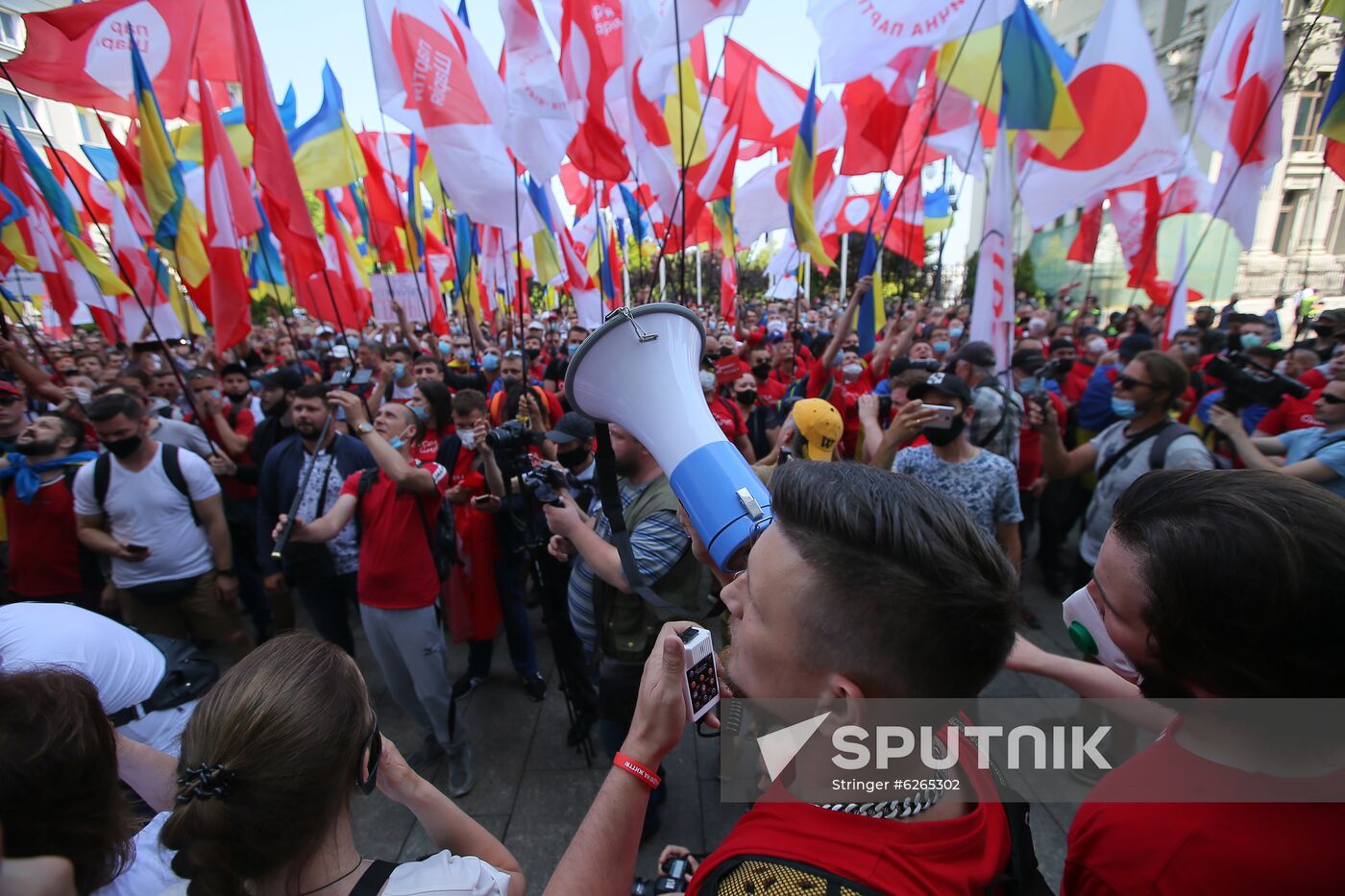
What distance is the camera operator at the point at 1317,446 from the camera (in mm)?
2584

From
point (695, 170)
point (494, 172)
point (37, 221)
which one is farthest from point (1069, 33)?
point (37, 221)

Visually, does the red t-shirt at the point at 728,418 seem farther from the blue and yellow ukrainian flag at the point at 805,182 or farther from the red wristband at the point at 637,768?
the red wristband at the point at 637,768

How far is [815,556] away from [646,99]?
15.2ft

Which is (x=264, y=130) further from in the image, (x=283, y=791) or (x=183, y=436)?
(x=283, y=791)

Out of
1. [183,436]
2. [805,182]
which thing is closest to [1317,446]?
[805,182]

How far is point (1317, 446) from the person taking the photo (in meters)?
2.72

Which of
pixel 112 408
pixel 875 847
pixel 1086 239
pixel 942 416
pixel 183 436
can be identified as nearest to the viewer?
pixel 875 847

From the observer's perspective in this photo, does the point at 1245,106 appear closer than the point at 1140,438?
No

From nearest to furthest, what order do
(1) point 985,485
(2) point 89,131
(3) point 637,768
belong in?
(3) point 637,768 → (1) point 985,485 → (2) point 89,131

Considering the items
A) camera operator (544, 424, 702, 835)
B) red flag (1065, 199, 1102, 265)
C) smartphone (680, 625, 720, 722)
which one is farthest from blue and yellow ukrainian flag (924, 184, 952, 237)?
smartphone (680, 625, 720, 722)

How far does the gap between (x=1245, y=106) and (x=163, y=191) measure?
26.0 feet

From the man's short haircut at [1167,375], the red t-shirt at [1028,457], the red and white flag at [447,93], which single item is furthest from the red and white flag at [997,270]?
the red and white flag at [447,93]

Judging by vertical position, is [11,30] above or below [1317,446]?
above

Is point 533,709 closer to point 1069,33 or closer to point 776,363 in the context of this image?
point 776,363
